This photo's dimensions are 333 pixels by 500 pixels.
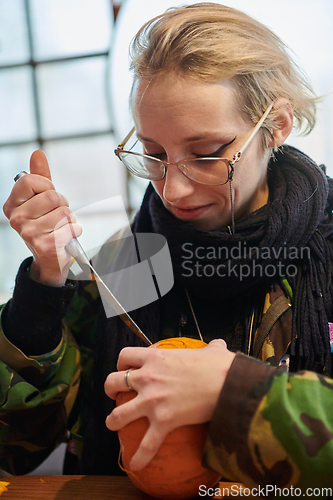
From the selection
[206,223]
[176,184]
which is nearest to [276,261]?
[206,223]

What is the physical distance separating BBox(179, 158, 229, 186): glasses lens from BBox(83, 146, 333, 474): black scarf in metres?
0.13

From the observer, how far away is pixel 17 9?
1.60m

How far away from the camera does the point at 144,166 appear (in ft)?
2.97

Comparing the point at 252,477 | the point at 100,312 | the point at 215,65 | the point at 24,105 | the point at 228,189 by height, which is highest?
the point at 215,65

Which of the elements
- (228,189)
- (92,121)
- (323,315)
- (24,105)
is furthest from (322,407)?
(24,105)

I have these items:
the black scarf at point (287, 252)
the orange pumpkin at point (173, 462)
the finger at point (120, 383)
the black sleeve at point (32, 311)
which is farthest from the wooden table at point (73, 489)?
the black scarf at point (287, 252)

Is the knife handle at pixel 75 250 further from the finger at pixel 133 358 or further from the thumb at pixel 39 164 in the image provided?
the finger at pixel 133 358

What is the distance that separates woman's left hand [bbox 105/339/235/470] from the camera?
504mm

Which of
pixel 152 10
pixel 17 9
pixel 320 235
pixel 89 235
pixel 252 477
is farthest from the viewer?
pixel 17 9

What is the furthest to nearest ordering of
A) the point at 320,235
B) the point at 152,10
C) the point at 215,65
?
1. the point at 152,10
2. the point at 320,235
3. the point at 215,65

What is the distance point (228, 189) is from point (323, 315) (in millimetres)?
340

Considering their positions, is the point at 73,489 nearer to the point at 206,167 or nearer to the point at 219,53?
the point at 206,167

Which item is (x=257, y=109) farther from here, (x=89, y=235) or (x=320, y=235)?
(x=89, y=235)

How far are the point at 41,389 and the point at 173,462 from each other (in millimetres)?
474
